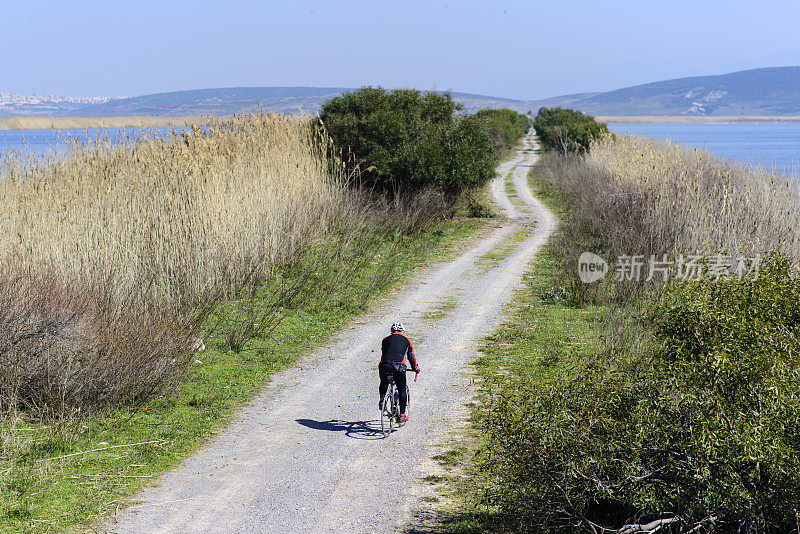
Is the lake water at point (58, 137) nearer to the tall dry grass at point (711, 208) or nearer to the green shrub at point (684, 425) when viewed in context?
the tall dry grass at point (711, 208)

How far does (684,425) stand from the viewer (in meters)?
4.54

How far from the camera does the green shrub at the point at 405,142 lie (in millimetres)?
22812

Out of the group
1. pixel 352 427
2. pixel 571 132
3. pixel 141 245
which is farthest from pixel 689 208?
pixel 571 132

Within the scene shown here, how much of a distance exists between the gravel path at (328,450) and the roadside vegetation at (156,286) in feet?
1.36

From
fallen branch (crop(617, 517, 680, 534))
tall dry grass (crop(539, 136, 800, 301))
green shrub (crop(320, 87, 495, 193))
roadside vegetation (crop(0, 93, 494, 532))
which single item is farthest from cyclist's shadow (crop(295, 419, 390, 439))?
green shrub (crop(320, 87, 495, 193))

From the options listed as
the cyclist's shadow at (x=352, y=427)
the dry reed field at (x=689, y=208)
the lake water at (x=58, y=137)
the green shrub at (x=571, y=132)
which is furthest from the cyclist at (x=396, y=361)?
the green shrub at (x=571, y=132)

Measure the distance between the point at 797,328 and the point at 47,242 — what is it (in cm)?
949

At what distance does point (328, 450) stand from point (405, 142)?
1699cm

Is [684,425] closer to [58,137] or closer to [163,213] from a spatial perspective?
→ [163,213]

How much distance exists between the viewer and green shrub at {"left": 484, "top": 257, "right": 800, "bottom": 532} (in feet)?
13.8

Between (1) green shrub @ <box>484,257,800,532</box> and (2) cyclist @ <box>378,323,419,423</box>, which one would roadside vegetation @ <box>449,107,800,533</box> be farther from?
(2) cyclist @ <box>378,323,419,423</box>

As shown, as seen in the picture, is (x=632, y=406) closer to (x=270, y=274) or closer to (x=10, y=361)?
(x=10, y=361)

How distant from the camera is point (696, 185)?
1528cm

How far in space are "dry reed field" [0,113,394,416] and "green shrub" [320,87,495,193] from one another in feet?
10.3
